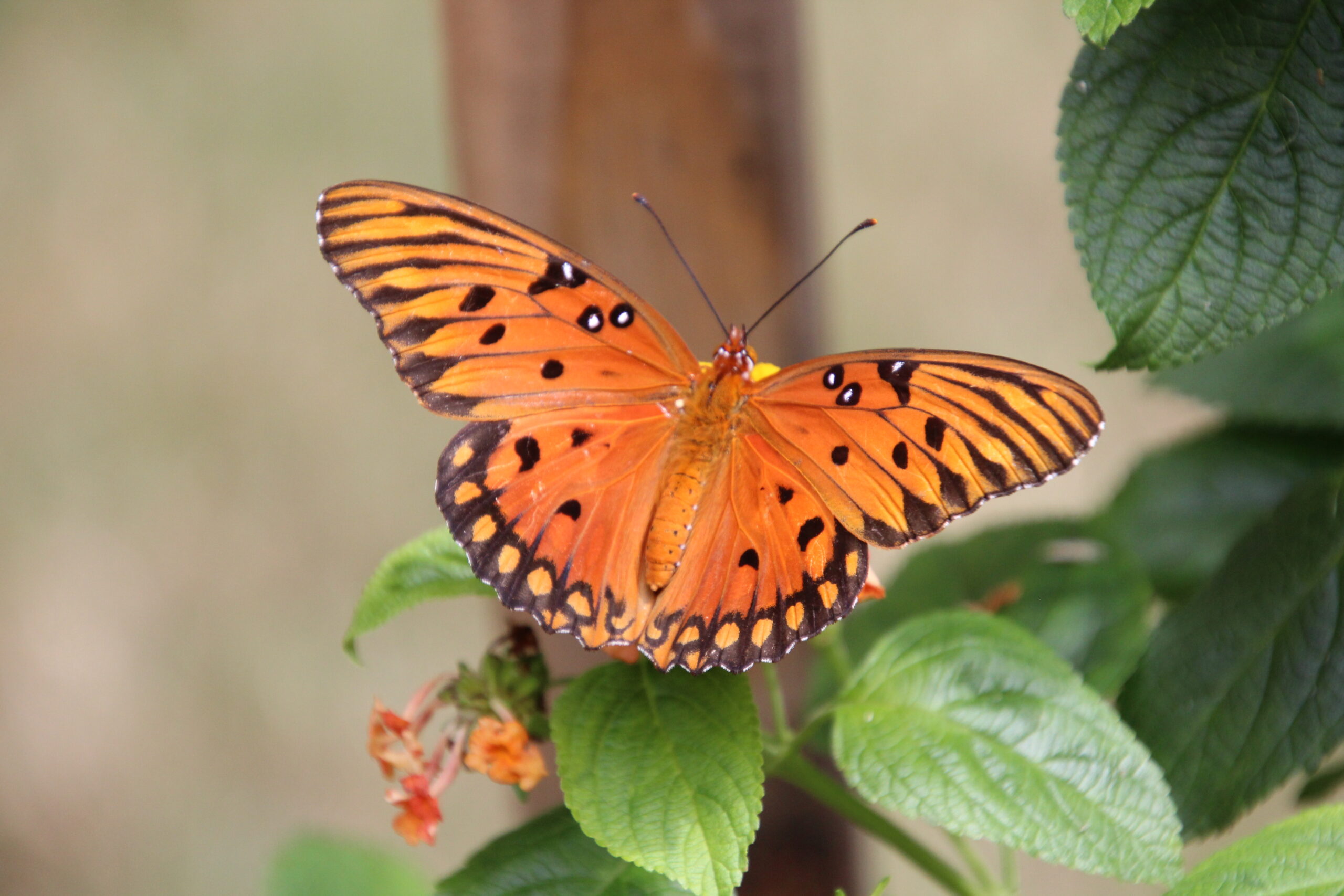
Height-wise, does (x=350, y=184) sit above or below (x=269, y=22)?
below

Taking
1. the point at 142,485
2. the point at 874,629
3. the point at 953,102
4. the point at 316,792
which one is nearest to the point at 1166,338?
the point at 874,629

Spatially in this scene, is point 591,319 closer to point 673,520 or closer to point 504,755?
point 673,520

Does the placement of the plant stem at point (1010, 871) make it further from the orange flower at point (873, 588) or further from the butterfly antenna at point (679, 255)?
the butterfly antenna at point (679, 255)

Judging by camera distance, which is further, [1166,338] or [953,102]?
[953,102]

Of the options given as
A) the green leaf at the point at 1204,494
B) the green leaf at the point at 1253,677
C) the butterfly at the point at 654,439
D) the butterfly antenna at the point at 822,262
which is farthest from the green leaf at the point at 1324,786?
the butterfly antenna at the point at 822,262

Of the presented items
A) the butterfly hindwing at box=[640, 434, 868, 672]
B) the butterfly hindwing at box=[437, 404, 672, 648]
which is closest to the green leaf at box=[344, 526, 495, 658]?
the butterfly hindwing at box=[437, 404, 672, 648]

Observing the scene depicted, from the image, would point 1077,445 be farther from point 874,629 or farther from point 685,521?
point 874,629
